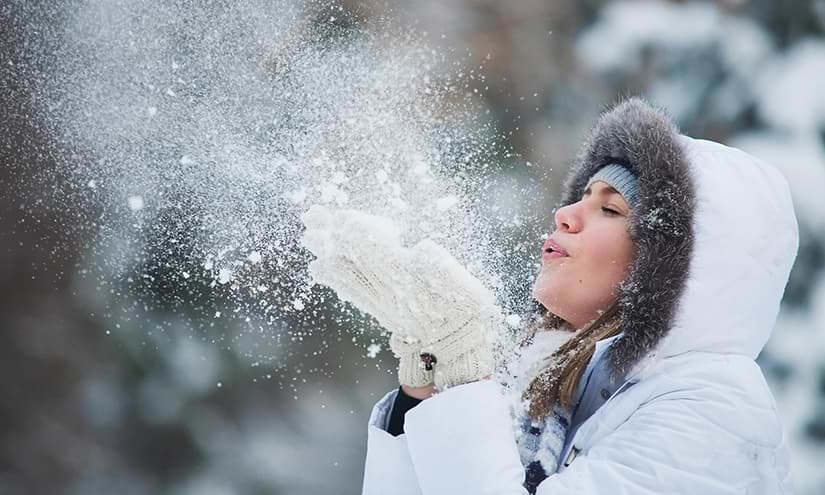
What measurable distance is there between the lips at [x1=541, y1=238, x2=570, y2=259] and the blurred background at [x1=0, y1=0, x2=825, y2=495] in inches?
75.2

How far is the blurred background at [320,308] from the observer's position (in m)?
3.16

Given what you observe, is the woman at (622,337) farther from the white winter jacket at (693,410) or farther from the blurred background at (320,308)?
the blurred background at (320,308)

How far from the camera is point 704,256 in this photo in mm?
952

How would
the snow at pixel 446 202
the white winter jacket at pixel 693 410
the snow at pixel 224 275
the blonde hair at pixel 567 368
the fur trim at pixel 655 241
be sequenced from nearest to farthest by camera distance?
the white winter jacket at pixel 693 410 < the fur trim at pixel 655 241 < the blonde hair at pixel 567 368 < the snow at pixel 446 202 < the snow at pixel 224 275

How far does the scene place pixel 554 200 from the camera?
9.27 feet

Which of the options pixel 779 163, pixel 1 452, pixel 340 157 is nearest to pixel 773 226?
pixel 340 157

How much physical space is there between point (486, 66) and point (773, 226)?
2.33 meters

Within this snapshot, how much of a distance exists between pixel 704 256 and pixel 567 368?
0.86 feet

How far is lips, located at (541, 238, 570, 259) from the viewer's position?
42.3 inches

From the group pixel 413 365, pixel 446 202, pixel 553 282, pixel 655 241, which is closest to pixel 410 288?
pixel 413 365

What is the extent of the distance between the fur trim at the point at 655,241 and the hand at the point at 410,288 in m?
0.19

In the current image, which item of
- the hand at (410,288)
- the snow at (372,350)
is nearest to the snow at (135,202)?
the snow at (372,350)

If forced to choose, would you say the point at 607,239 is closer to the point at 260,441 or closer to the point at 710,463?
the point at 710,463

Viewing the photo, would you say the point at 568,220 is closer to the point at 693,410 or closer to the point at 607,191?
the point at 607,191
